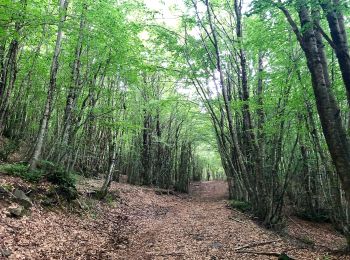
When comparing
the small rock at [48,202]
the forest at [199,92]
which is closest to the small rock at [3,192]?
the forest at [199,92]

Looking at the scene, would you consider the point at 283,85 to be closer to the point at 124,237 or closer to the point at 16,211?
the point at 124,237

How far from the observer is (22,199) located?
7633mm

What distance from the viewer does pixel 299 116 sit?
10.9 meters

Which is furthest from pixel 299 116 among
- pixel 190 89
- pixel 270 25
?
pixel 190 89

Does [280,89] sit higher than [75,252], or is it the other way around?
[280,89]

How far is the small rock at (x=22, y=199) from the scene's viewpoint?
754 centimetres

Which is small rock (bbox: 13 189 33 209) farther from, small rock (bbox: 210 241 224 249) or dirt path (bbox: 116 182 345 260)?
small rock (bbox: 210 241 224 249)

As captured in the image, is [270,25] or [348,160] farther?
[270,25]

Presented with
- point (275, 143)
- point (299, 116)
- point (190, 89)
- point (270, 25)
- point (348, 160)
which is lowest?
point (348, 160)

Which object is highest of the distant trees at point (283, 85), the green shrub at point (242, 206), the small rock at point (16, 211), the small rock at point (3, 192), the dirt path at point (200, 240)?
the distant trees at point (283, 85)

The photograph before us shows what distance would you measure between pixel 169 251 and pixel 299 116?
711cm

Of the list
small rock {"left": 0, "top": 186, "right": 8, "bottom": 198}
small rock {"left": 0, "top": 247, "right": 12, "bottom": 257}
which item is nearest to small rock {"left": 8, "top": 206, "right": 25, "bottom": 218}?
small rock {"left": 0, "top": 186, "right": 8, "bottom": 198}

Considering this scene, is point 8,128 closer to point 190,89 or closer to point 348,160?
point 190,89

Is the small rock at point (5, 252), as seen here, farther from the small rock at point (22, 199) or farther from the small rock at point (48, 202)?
the small rock at point (48, 202)
